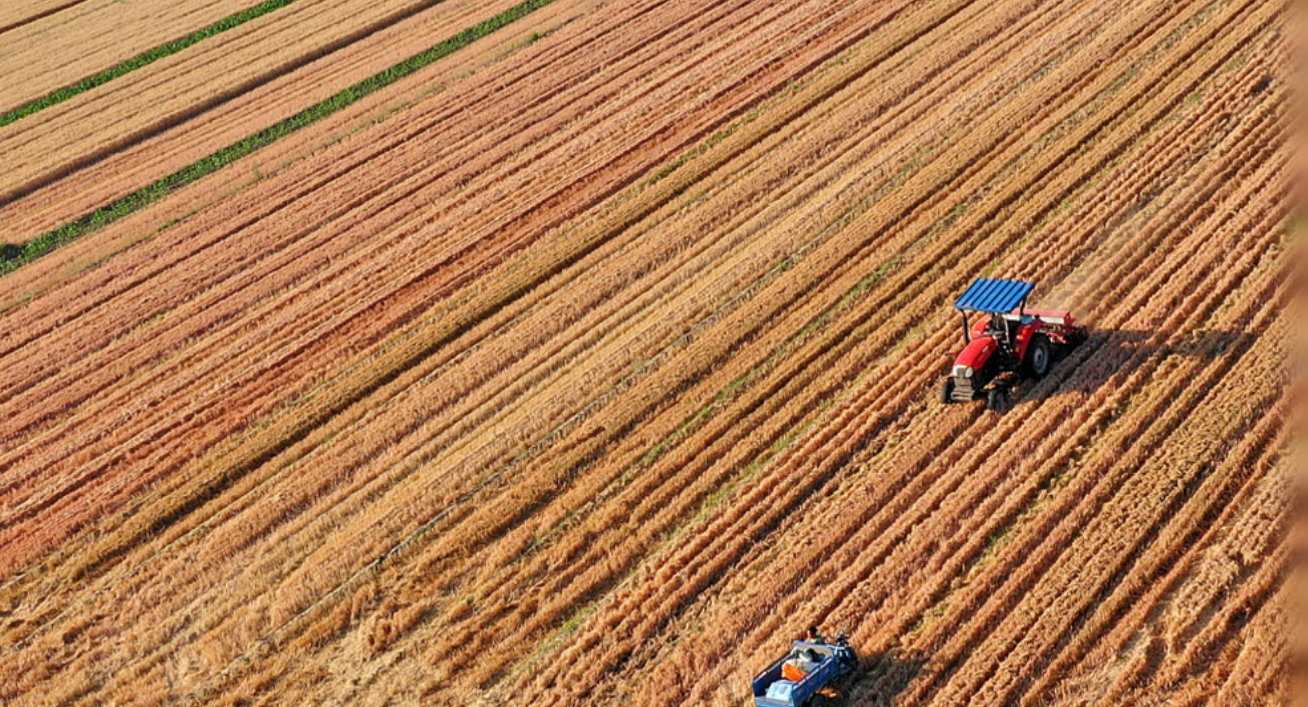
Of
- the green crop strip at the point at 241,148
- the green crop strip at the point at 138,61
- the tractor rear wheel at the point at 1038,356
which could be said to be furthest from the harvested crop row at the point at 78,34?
the tractor rear wheel at the point at 1038,356

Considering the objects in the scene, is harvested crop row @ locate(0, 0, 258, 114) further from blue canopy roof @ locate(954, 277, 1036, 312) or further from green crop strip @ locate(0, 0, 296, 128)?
blue canopy roof @ locate(954, 277, 1036, 312)

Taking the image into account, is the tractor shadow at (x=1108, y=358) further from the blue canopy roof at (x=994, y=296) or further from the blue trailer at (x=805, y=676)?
the blue trailer at (x=805, y=676)

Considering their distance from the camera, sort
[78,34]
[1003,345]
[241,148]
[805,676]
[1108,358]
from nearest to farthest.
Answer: [805,676]
[1003,345]
[1108,358]
[241,148]
[78,34]

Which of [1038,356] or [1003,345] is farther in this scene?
[1038,356]

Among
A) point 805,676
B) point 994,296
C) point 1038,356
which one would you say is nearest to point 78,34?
point 994,296

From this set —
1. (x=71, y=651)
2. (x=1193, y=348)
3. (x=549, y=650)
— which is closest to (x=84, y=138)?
(x=71, y=651)

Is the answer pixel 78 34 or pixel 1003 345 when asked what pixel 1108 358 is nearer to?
pixel 1003 345

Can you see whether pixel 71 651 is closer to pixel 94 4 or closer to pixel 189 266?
pixel 189 266
